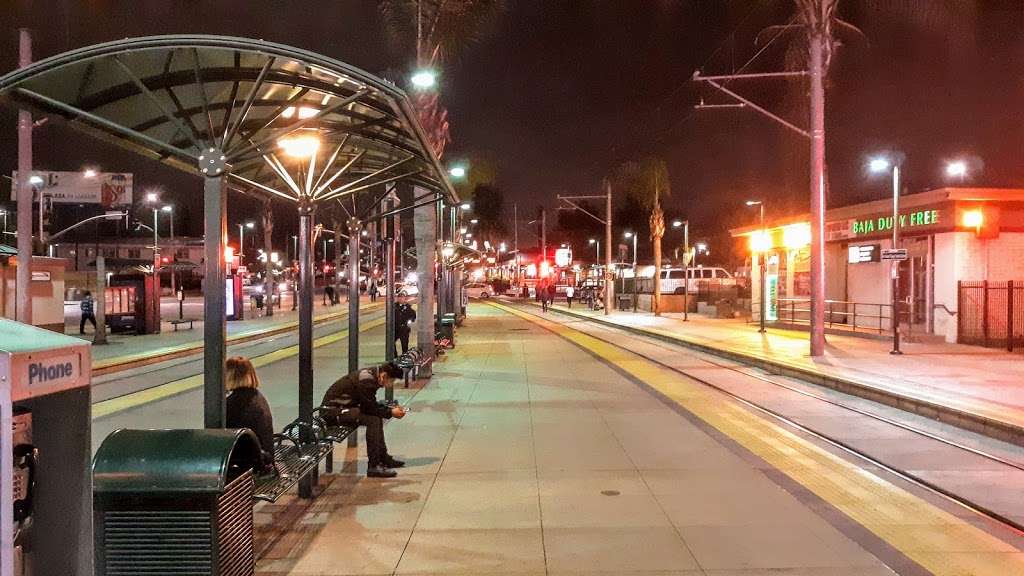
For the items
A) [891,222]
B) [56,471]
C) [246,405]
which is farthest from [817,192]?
[56,471]

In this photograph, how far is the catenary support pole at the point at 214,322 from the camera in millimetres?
5871

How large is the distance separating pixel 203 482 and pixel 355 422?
3.92 meters

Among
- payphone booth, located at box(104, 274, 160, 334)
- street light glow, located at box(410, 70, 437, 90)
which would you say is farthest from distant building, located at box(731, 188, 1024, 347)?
payphone booth, located at box(104, 274, 160, 334)

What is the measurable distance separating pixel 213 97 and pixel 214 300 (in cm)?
260

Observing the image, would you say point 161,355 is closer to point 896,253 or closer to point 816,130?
point 816,130

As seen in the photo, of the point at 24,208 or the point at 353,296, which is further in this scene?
the point at 24,208

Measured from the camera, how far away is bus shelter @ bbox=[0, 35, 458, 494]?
5.87 metres

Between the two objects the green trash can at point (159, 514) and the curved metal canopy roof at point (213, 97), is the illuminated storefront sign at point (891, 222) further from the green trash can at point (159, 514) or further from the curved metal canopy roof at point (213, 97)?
the green trash can at point (159, 514)

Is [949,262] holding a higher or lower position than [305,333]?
higher

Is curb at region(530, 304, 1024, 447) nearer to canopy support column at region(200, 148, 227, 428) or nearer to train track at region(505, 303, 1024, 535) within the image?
train track at region(505, 303, 1024, 535)

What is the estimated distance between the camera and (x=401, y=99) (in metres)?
6.51

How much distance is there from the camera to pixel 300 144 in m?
8.33

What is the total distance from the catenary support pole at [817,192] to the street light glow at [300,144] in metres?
15.2

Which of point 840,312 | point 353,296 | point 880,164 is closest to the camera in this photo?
point 353,296
